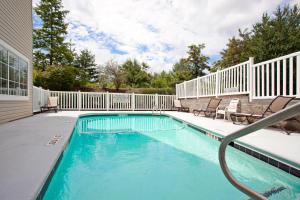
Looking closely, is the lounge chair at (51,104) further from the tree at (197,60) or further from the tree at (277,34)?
the tree at (197,60)

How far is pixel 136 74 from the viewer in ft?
81.1

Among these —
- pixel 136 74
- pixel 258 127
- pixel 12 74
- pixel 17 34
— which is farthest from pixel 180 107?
pixel 136 74

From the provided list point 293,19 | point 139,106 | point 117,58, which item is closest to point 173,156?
point 139,106

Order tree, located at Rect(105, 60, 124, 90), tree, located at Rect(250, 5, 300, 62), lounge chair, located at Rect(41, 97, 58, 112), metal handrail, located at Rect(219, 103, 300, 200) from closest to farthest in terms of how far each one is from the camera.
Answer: metal handrail, located at Rect(219, 103, 300, 200) < lounge chair, located at Rect(41, 97, 58, 112) < tree, located at Rect(250, 5, 300, 62) < tree, located at Rect(105, 60, 124, 90)

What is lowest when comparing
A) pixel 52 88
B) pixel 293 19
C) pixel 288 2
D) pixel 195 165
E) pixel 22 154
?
pixel 195 165

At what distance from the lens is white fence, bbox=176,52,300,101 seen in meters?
4.56

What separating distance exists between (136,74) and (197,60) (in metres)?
8.50

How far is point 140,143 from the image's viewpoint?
4535mm

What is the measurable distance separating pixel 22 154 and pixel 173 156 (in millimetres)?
2474

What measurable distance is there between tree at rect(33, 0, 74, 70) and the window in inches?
438

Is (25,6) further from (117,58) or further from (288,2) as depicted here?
(288,2)

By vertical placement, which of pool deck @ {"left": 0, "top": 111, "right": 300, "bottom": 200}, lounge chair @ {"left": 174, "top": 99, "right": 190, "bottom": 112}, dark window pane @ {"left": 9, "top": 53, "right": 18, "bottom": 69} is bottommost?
pool deck @ {"left": 0, "top": 111, "right": 300, "bottom": 200}

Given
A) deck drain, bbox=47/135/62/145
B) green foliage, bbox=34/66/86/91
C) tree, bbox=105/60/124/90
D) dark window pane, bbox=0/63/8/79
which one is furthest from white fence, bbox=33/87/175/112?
deck drain, bbox=47/135/62/145

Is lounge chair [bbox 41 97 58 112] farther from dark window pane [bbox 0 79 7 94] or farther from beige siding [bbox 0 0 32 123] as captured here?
dark window pane [bbox 0 79 7 94]
